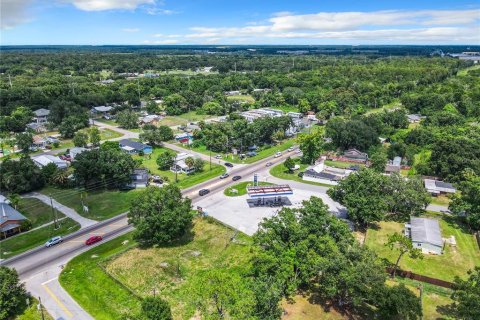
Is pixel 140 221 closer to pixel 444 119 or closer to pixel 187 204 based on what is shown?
pixel 187 204

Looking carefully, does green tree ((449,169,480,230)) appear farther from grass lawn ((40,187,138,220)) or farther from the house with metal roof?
grass lawn ((40,187,138,220))

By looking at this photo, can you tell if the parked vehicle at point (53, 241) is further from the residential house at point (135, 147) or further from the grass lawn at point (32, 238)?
the residential house at point (135, 147)

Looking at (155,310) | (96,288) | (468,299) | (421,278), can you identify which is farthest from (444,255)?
(96,288)

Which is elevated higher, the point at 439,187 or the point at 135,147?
the point at 135,147

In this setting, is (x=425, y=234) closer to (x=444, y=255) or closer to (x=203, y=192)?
(x=444, y=255)

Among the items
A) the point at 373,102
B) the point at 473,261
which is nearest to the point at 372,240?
the point at 473,261

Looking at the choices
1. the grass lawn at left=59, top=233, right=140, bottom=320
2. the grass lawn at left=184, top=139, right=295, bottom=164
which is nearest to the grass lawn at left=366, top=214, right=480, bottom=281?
the grass lawn at left=59, top=233, right=140, bottom=320
